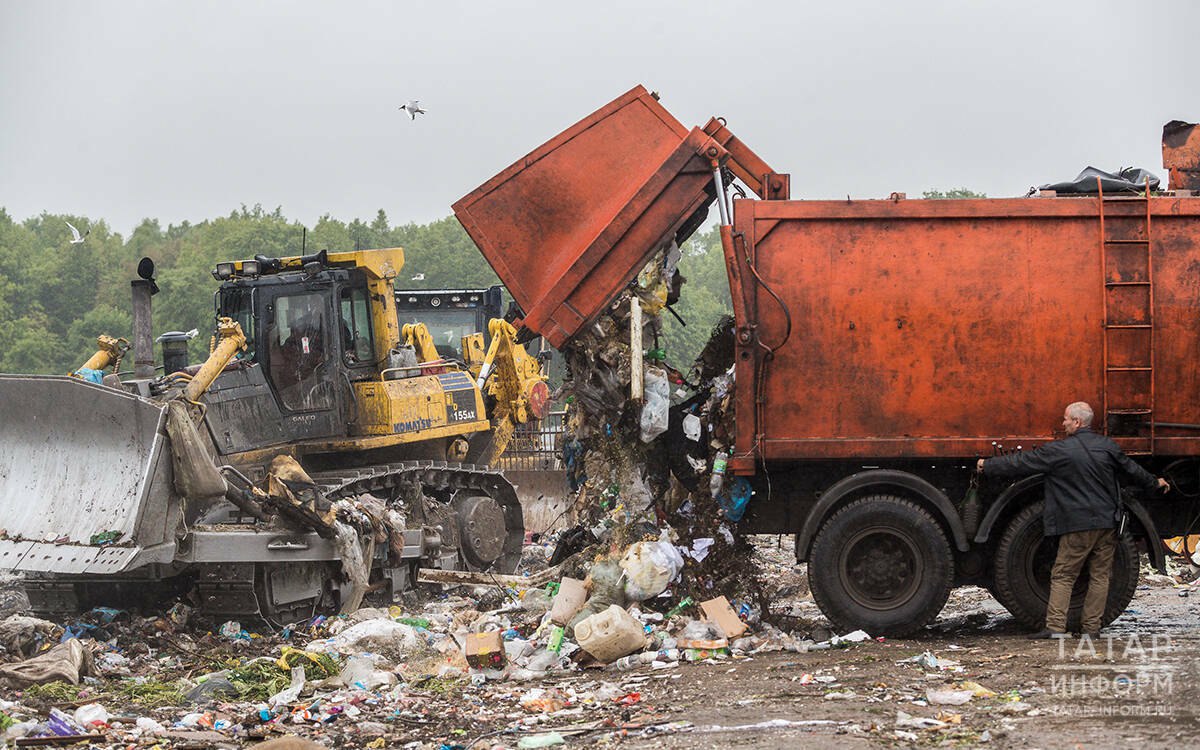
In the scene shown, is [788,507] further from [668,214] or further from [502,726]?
[502,726]

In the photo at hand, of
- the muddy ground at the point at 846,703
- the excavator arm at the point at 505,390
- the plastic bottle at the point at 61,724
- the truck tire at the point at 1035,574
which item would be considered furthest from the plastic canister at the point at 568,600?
the excavator arm at the point at 505,390

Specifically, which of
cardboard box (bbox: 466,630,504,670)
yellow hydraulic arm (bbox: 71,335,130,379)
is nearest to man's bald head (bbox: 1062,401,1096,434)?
cardboard box (bbox: 466,630,504,670)

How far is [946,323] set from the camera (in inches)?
313

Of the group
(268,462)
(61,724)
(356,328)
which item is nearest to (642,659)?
(61,724)

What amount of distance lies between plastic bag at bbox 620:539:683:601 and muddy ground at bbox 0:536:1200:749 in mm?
846

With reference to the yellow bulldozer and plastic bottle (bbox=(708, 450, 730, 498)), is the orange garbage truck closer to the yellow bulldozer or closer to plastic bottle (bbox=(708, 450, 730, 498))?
plastic bottle (bbox=(708, 450, 730, 498))

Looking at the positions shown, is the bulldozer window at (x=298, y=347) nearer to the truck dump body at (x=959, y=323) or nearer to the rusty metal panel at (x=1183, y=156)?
the truck dump body at (x=959, y=323)

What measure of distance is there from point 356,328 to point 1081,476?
6629 millimetres

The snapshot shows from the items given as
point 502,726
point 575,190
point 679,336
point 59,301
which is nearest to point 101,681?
point 502,726

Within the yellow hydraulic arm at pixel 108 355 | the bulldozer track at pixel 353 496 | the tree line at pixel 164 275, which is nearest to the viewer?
the bulldozer track at pixel 353 496

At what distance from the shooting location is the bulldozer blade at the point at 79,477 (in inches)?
339

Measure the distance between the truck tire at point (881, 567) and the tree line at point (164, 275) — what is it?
1024 inches

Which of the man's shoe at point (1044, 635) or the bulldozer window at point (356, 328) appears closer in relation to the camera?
the man's shoe at point (1044, 635)

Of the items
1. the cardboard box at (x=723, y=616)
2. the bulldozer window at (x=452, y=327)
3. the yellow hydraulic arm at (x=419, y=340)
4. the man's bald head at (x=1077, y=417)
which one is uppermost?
the bulldozer window at (x=452, y=327)
